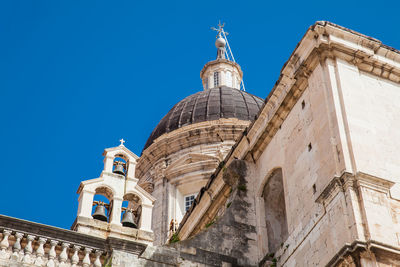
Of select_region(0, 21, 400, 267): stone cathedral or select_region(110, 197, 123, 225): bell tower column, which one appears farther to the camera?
select_region(110, 197, 123, 225): bell tower column

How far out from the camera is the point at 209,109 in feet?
97.0

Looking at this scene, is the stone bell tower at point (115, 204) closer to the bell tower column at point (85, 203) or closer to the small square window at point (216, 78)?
the bell tower column at point (85, 203)

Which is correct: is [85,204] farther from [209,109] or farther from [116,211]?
[209,109]

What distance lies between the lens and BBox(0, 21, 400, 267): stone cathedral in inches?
473

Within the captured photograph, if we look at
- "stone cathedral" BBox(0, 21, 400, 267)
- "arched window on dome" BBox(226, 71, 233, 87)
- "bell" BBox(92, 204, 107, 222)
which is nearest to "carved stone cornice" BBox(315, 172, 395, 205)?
"stone cathedral" BBox(0, 21, 400, 267)

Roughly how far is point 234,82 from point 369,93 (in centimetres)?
2046

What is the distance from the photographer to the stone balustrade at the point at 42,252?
12227mm

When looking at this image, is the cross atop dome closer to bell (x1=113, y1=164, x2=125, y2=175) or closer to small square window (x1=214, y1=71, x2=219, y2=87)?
small square window (x1=214, y1=71, x2=219, y2=87)

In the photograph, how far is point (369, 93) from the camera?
557 inches

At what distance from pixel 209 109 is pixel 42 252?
17.6 meters

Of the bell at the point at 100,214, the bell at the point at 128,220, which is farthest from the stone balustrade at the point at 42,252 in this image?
the bell at the point at 100,214

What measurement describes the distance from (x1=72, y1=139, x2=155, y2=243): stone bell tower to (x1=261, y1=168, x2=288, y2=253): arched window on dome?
248cm

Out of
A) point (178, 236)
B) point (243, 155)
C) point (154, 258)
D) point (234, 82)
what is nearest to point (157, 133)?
point (234, 82)

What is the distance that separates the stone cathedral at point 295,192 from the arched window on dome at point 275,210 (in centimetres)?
2
